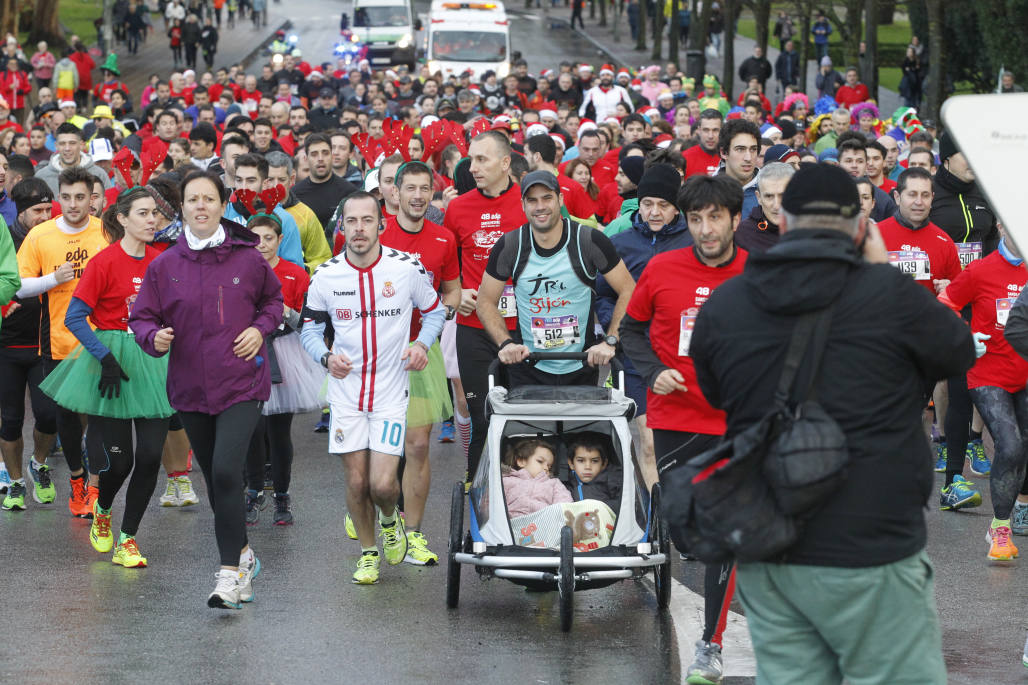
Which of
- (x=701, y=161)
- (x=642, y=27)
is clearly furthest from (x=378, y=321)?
(x=642, y=27)

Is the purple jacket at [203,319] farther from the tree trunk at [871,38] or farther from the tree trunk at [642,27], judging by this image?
the tree trunk at [642,27]

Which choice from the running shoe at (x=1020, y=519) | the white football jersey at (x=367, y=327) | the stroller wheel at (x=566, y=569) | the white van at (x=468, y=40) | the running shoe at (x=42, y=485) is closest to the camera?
the stroller wheel at (x=566, y=569)

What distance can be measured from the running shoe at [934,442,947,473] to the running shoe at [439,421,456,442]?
3584 millimetres

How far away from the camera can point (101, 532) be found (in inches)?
347

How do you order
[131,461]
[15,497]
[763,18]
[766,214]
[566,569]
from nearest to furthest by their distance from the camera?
[566,569] < [766,214] < [131,461] < [15,497] < [763,18]

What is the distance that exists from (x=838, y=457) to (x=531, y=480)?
3.72 m

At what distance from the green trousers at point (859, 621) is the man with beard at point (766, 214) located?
414 cm

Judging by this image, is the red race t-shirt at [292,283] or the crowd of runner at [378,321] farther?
the red race t-shirt at [292,283]

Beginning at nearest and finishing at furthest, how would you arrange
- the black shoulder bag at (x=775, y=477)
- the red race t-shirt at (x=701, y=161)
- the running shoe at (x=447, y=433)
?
1. the black shoulder bag at (x=775, y=477)
2. the running shoe at (x=447, y=433)
3. the red race t-shirt at (x=701, y=161)

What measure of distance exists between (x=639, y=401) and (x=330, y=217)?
508 cm

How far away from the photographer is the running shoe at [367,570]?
26.6 feet

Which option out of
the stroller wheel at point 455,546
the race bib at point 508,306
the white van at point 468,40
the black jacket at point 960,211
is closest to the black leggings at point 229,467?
the stroller wheel at point 455,546

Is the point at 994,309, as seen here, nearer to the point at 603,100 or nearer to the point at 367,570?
the point at 367,570

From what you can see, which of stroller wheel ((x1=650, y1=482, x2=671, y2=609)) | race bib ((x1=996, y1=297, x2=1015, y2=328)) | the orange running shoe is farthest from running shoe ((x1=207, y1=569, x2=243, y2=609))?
race bib ((x1=996, y1=297, x2=1015, y2=328))
